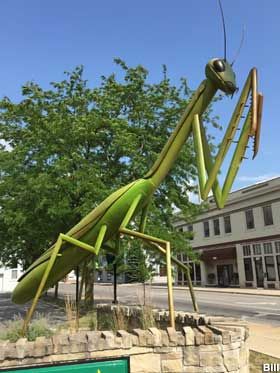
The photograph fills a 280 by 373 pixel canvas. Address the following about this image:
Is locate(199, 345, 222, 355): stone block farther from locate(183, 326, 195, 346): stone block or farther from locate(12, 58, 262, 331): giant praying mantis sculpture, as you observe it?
locate(12, 58, 262, 331): giant praying mantis sculpture

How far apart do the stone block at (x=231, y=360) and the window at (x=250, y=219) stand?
30.2 meters

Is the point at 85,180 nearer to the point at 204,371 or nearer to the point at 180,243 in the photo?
the point at 180,243

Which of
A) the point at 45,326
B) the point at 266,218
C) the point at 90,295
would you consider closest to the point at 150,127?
the point at 90,295

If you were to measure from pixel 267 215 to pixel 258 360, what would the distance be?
2632cm

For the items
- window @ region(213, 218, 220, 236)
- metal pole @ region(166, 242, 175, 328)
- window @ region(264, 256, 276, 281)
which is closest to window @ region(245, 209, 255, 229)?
window @ region(264, 256, 276, 281)

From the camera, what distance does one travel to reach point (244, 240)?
1367 inches

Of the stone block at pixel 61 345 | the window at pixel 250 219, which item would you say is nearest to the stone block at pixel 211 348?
the stone block at pixel 61 345

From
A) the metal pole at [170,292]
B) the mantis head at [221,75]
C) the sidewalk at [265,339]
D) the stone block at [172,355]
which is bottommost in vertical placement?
the sidewalk at [265,339]

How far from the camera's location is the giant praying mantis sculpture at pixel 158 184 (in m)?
4.58

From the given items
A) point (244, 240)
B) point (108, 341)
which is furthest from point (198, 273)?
point (108, 341)

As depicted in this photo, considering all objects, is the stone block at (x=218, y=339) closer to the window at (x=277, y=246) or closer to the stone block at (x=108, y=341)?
the stone block at (x=108, y=341)

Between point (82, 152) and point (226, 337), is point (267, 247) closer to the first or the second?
point (82, 152)

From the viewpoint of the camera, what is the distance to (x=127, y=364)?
9.72 ft

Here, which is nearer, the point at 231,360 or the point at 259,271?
the point at 231,360
